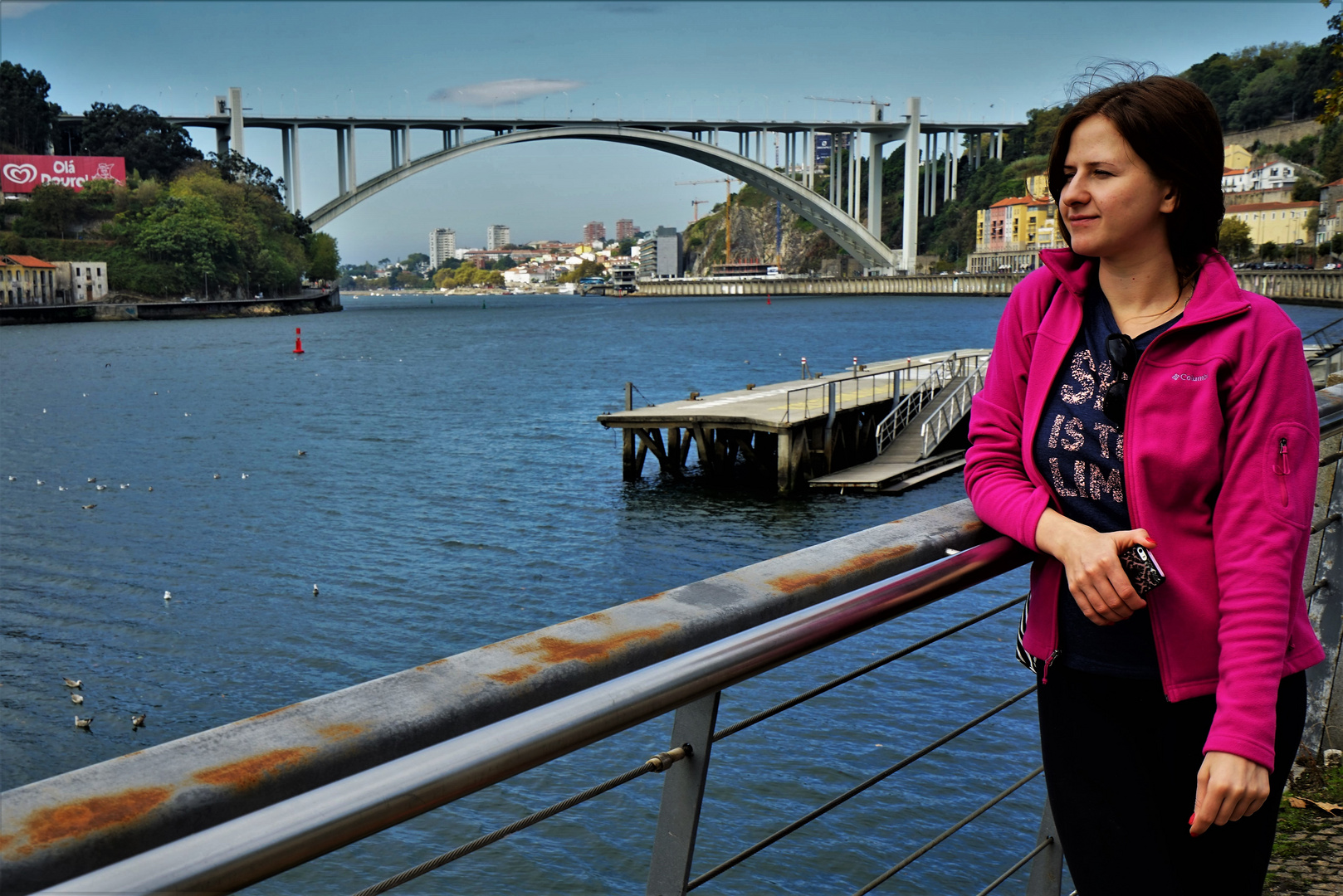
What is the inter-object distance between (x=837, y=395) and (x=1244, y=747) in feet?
75.0

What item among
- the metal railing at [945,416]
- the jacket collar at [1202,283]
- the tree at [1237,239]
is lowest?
the metal railing at [945,416]

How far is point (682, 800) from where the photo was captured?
46.6 inches

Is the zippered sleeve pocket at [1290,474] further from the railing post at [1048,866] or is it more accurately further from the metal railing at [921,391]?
the metal railing at [921,391]

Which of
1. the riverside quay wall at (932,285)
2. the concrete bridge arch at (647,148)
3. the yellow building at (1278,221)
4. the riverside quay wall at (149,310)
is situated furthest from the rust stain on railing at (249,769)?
the yellow building at (1278,221)

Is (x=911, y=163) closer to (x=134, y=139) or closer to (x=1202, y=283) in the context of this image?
(x=134, y=139)

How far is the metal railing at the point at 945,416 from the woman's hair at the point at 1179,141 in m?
20.8

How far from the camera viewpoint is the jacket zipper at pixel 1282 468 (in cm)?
132

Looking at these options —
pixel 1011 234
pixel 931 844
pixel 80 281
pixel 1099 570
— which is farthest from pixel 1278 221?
pixel 1099 570

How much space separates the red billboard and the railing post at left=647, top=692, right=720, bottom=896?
97779mm

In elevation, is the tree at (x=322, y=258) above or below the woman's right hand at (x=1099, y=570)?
above

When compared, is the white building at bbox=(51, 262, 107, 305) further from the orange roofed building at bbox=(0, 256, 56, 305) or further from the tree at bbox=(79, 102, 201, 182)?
the tree at bbox=(79, 102, 201, 182)

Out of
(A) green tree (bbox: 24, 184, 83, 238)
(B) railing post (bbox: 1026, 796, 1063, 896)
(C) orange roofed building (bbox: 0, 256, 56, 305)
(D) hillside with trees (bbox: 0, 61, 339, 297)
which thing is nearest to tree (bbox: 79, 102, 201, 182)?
(D) hillside with trees (bbox: 0, 61, 339, 297)

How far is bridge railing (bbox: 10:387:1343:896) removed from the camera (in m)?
0.67

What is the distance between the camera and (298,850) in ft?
2.34
